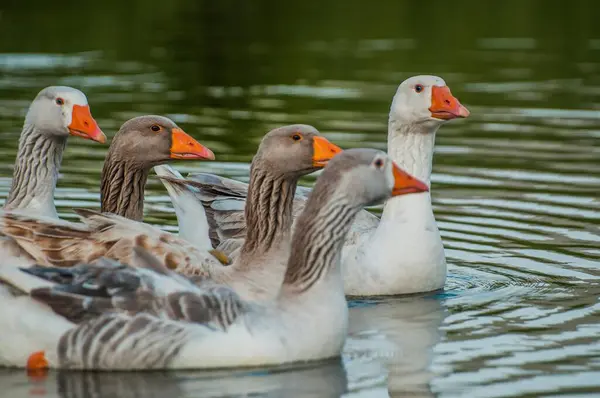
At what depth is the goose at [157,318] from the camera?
409 inches

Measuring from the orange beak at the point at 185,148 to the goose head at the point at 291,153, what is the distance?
1.15m

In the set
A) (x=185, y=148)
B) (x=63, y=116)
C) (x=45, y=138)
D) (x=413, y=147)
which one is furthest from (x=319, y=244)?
(x=45, y=138)

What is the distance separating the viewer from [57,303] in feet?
34.0

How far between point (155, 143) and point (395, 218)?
8.13 ft

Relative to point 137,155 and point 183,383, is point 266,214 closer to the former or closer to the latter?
point 137,155

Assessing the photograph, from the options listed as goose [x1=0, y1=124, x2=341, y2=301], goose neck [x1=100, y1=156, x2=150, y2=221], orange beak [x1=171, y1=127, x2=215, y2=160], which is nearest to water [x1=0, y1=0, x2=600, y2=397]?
goose [x1=0, y1=124, x2=341, y2=301]

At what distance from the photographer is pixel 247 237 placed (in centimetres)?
1214

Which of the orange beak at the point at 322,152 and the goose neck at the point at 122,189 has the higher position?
the orange beak at the point at 322,152

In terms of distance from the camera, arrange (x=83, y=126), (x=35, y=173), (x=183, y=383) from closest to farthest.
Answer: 1. (x=183, y=383)
2. (x=83, y=126)
3. (x=35, y=173)

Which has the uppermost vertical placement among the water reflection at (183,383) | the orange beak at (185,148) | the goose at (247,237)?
the orange beak at (185,148)

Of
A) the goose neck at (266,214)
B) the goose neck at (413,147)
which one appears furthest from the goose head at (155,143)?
the goose neck at (413,147)

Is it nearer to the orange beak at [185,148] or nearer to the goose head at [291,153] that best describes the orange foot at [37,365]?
the goose head at [291,153]

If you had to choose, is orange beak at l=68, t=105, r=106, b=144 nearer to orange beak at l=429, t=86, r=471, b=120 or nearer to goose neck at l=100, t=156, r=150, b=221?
goose neck at l=100, t=156, r=150, b=221

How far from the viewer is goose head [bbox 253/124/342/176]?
12102 mm
